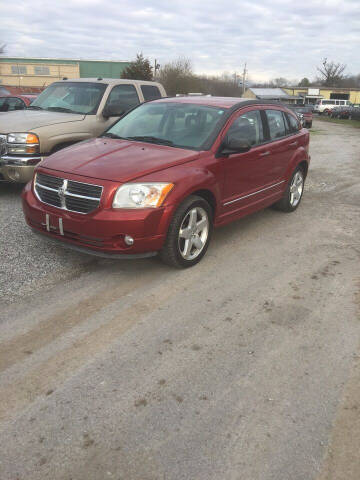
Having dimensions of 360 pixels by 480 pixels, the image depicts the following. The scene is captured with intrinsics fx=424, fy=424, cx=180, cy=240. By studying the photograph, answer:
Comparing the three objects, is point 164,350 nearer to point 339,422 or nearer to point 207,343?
point 207,343

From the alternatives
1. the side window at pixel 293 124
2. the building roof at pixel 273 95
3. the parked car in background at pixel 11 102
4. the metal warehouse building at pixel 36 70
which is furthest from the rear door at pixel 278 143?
the building roof at pixel 273 95

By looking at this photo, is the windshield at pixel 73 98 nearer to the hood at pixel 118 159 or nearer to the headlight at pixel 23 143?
the headlight at pixel 23 143

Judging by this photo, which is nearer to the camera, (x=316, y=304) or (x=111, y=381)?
(x=111, y=381)

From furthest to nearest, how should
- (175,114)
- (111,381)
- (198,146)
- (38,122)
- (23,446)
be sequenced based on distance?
(38,122), (175,114), (198,146), (111,381), (23,446)

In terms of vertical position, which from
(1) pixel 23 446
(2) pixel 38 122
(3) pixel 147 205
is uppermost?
(2) pixel 38 122

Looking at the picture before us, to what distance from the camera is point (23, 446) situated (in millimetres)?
2273

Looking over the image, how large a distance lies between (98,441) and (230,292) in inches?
82.5

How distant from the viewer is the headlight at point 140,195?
4.00 meters

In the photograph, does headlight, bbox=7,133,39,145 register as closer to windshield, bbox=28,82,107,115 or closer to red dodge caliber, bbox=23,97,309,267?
windshield, bbox=28,82,107,115

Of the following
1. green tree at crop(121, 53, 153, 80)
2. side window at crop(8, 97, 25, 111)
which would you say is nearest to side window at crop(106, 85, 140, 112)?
side window at crop(8, 97, 25, 111)

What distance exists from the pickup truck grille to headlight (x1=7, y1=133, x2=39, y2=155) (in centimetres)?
225

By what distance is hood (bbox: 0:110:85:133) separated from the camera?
6.59 meters

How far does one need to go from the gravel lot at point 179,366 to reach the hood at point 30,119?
2325mm

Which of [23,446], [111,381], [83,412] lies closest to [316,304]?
[111,381]
